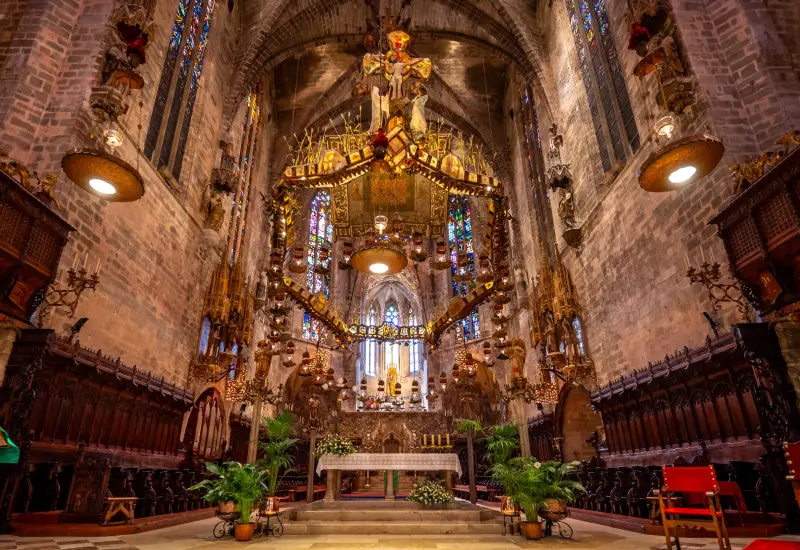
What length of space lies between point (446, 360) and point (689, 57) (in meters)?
21.9

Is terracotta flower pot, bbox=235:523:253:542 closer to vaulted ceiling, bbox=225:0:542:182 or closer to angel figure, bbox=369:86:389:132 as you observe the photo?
angel figure, bbox=369:86:389:132

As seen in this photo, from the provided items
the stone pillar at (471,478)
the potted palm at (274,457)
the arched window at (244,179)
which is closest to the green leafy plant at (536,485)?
the stone pillar at (471,478)

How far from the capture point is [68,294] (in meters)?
8.27

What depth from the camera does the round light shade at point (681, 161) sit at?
19.9 ft

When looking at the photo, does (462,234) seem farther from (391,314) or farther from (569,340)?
(569,340)

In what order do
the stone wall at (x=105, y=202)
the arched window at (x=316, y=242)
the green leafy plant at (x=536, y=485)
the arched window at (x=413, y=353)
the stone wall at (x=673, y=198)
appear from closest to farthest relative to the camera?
the green leafy plant at (x=536, y=485), the stone wall at (x=673, y=198), the stone wall at (x=105, y=202), the arched window at (x=316, y=242), the arched window at (x=413, y=353)

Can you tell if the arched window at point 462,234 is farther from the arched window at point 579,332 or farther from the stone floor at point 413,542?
the stone floor at point 413,542

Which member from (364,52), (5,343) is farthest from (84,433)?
(364,52)

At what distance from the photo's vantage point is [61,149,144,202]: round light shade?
20.8 feet

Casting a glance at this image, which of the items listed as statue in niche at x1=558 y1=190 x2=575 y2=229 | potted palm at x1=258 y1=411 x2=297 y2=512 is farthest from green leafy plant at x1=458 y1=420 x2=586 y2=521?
statue in niche at x1=558 y1=190 x2=575 y2=229

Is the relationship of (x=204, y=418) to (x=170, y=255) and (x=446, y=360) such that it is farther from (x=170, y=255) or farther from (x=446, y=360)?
(x=446, y=360)

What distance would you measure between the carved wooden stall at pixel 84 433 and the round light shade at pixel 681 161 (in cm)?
942

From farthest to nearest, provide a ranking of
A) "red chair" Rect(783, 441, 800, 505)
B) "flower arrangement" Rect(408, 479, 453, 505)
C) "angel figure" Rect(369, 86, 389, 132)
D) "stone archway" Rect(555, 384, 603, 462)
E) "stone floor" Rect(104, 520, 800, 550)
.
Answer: "stone archway" Rect(555, 384, 603, 462), "angel figure" Rect(369, 86, 389, 132), "flower arrangement" Rect(408, 479, 453, 505), "stone floor" Rect(104, 520, 800, 550), "red chair" Rect(783, 441, 800, 505)

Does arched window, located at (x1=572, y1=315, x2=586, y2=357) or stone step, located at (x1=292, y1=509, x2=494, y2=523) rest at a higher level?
arched window, located at (x1=572, y1=315, x2=586, y2=357)
